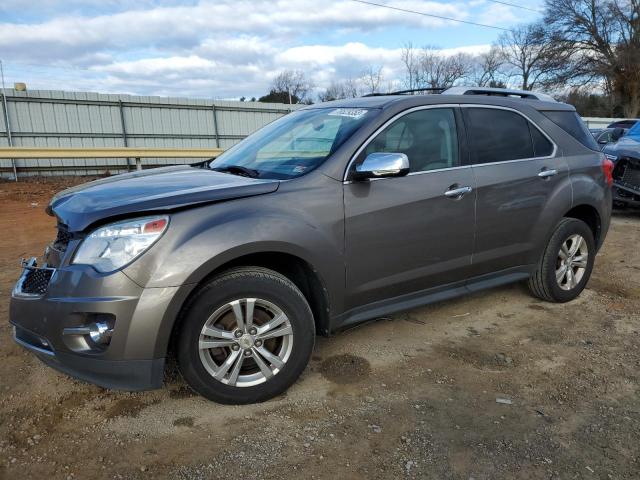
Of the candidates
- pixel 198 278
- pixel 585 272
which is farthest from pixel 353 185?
pixel 585 272

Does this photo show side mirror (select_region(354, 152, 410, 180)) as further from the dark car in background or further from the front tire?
the dark car in background

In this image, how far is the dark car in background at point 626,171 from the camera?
27.2ft

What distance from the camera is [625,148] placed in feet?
27.8

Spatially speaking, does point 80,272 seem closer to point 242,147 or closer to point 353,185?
point 353,185

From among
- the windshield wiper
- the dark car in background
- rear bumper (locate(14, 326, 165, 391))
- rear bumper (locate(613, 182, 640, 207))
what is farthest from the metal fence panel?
rear bumper (locate(14, 326, 165, 391))

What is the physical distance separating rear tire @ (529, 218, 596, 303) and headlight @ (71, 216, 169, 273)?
10.7 feet

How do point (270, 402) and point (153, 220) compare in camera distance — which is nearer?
point (153, 220)

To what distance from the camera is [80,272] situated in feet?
8.23

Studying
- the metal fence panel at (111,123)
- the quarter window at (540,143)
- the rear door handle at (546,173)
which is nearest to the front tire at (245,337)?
the rear door handle at (546,173)

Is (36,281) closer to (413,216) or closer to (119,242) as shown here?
(119,242)

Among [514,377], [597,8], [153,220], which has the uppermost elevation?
[597,8]

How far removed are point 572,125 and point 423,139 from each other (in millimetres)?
1811

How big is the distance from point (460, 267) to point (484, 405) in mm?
1100

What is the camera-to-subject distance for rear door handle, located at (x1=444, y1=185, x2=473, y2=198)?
3.48m
